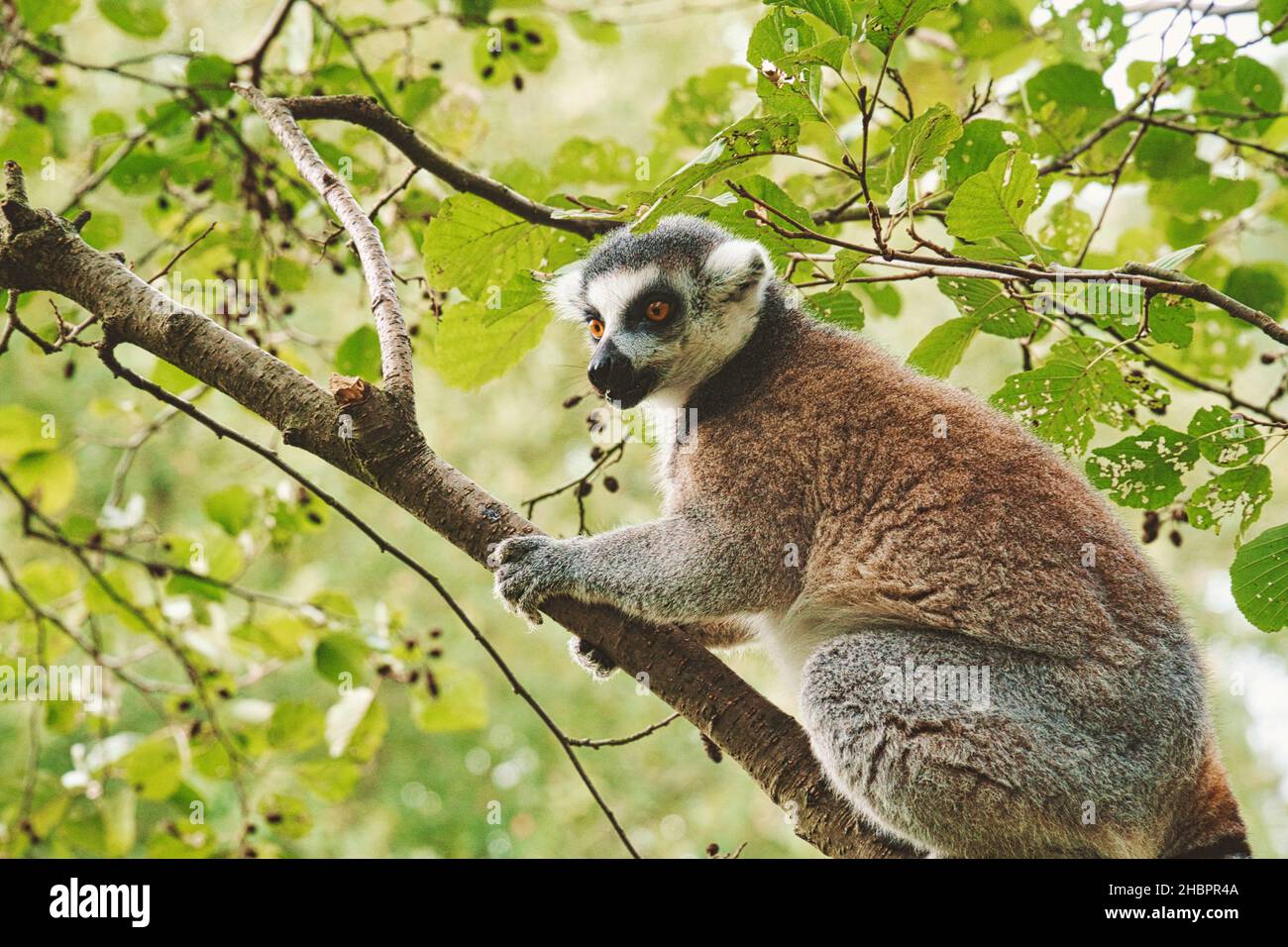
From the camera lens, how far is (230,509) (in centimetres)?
461

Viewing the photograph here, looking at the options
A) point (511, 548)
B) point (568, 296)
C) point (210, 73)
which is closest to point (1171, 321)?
point (511, 548)

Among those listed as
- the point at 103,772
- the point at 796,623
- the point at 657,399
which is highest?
the point at 657,399

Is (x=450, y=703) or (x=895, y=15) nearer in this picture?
(x=895, y=15)

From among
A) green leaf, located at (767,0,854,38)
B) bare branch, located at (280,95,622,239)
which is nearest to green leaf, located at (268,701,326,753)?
bare branch, located at (280,95,622,239)

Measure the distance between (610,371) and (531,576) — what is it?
0.95 metres

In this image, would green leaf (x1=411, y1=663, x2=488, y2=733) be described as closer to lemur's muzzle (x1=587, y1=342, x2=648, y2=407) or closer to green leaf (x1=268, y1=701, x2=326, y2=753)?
green leaf (x1=268, y1=701, x2=326, y2=753)

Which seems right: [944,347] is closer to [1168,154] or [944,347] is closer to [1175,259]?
[1175,259]

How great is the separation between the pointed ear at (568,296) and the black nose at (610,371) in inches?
11.2

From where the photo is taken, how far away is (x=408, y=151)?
3639 mm

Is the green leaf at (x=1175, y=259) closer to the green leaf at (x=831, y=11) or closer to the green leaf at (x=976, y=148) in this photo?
the green leaf at (x=976, y=148)

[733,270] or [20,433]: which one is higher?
[20,433]
